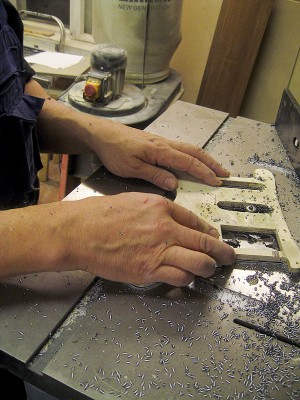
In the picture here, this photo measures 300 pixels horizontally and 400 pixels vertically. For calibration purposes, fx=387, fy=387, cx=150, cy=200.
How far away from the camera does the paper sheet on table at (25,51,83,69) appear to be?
6.76 feet

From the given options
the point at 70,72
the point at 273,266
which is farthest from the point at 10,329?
the point at 70,72

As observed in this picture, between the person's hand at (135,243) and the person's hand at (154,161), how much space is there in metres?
0.24

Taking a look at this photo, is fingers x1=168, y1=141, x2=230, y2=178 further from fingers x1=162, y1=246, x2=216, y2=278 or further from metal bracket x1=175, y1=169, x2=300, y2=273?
fingers x1=162, y1=246, x2=216, y2=278

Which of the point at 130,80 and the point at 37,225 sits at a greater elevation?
the point at 37,225

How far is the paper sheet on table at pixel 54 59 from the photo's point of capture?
206cm

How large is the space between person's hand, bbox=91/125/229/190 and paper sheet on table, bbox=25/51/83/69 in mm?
1239

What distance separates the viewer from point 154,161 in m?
1.00

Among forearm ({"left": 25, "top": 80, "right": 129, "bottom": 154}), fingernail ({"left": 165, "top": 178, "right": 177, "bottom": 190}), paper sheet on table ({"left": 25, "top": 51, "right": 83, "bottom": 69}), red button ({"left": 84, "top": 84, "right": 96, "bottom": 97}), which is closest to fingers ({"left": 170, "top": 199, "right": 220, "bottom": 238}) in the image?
fingernail ({"left": 165, "top": 178, "right": 177, "bottom": 190})

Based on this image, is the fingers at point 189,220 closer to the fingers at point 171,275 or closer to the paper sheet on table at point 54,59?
the fingers at point 171,275

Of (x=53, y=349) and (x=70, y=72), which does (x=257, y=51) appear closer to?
(x=70, y=72)

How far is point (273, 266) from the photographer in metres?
0.80

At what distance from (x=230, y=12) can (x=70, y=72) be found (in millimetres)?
927

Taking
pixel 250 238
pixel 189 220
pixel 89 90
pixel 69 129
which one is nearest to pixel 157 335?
pixel 189 220

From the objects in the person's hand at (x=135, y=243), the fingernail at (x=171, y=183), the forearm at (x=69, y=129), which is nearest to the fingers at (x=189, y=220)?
the person's hand at (x=135, y=243)
